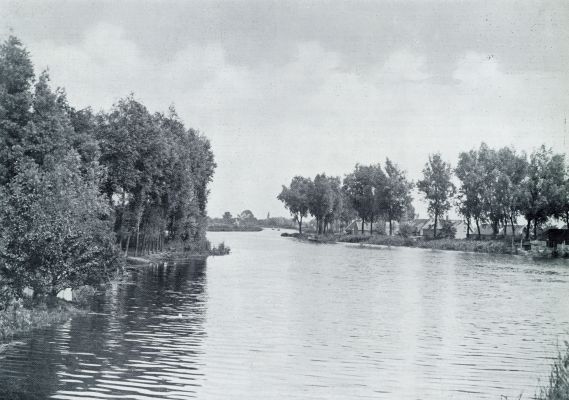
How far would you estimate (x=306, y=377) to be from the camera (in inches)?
631

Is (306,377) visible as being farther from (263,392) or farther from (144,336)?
(144,336)

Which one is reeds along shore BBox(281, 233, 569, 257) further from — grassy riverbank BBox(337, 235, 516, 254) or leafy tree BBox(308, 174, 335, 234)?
leafy tree BBox(308, 174, 335, 234)

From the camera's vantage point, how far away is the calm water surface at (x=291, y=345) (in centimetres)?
1471

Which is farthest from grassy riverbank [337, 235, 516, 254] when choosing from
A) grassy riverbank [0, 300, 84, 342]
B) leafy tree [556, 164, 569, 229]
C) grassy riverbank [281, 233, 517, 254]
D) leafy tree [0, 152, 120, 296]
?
grassy riverbank [0, 300, 84, 342]

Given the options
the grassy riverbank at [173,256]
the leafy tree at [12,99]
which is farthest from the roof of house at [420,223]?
the leafy tree at [12,99]

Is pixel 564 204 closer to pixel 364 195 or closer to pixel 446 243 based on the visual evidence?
pixel 446 243

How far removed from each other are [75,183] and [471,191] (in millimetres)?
99259

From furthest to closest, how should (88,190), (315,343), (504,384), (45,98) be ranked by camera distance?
(45,98) < (88,190) < (315,343) < (504,384)

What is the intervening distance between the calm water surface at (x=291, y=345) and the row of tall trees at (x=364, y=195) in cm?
10716

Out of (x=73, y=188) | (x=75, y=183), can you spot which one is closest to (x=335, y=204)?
(x=75, y=183)

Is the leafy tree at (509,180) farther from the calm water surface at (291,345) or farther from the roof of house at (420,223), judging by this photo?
the calm water surface at (291,345)

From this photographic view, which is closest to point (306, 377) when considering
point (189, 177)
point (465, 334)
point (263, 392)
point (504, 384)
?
point (263, 392)

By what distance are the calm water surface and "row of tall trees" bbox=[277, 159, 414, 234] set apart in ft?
352

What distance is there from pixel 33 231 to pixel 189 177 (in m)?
41.5
